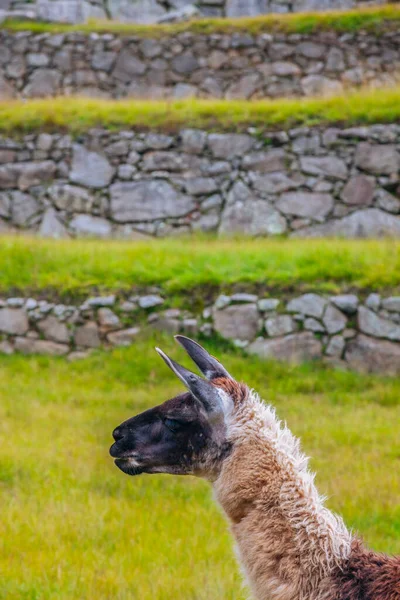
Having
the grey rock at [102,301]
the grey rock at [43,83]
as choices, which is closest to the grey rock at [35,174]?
the grey rock at [43,83]

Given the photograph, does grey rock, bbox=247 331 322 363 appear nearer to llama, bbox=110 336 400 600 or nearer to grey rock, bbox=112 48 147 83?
llama, bbox=110 336 400 600

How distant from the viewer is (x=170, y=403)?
115 inches

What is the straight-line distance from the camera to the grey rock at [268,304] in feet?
26.8

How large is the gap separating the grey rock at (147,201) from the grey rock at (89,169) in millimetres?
253

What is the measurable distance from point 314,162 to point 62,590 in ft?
27.0

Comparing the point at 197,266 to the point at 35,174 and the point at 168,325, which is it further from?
the point at 35,174

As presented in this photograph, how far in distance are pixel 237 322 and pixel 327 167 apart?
3509mm

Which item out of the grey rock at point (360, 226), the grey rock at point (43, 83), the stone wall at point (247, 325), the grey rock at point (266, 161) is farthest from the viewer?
the grey rock at point (43, 83)

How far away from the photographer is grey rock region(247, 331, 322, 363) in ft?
26.5

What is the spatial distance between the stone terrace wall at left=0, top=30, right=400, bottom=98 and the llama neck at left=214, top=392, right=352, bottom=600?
11.2 metres

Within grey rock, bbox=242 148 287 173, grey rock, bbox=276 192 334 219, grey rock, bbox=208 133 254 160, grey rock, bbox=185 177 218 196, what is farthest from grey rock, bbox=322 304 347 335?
grey rock, bbox=208 133 254 160

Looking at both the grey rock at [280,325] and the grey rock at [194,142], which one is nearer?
the grey rock at [280,325]

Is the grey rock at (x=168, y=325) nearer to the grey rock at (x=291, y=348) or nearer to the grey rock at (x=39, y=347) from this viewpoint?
the grey rock at (x=291, y=348)

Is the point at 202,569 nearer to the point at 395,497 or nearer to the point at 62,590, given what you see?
the point at 62,590
